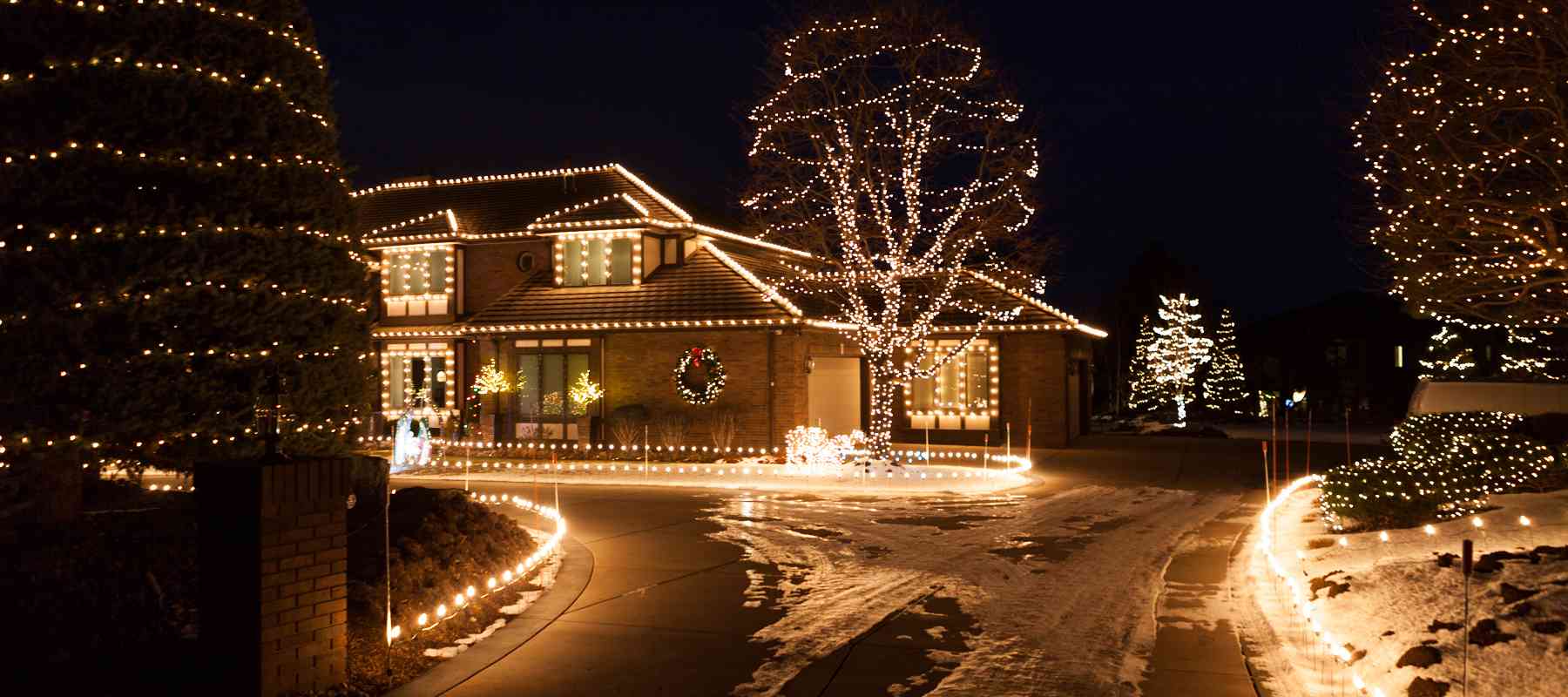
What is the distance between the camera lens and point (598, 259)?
28.5 metres

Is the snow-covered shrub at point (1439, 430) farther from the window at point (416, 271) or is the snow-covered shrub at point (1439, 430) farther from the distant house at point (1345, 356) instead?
the distant house at point (1345, 356)

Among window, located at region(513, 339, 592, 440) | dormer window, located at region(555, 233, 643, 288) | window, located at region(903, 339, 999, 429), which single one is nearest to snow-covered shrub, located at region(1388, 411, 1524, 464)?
window, located at region(903, 339, 999, 429)

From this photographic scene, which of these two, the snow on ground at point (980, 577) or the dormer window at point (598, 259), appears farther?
the dormer window at point (598, 259)

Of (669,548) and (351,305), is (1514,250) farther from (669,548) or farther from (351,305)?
(351,305)

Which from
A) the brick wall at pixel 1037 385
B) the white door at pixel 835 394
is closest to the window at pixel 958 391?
the brick wall at pixel 1037 385

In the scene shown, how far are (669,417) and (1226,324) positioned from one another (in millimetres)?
35577

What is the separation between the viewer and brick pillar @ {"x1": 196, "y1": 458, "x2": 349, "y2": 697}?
21.3ft

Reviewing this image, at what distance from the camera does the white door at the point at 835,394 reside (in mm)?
29094

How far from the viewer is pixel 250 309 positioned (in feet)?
31.5

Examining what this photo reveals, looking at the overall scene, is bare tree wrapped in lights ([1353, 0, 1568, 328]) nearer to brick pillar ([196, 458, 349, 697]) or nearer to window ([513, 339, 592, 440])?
brick pillar ([196, 458, 349, 697])

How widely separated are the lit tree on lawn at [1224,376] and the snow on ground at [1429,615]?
44177mm

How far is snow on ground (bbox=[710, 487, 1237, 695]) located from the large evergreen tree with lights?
15.7 feet

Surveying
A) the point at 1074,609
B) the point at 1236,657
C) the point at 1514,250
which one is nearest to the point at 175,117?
the point at 1074,609

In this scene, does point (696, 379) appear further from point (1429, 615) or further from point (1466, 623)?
point (1466, 623)
